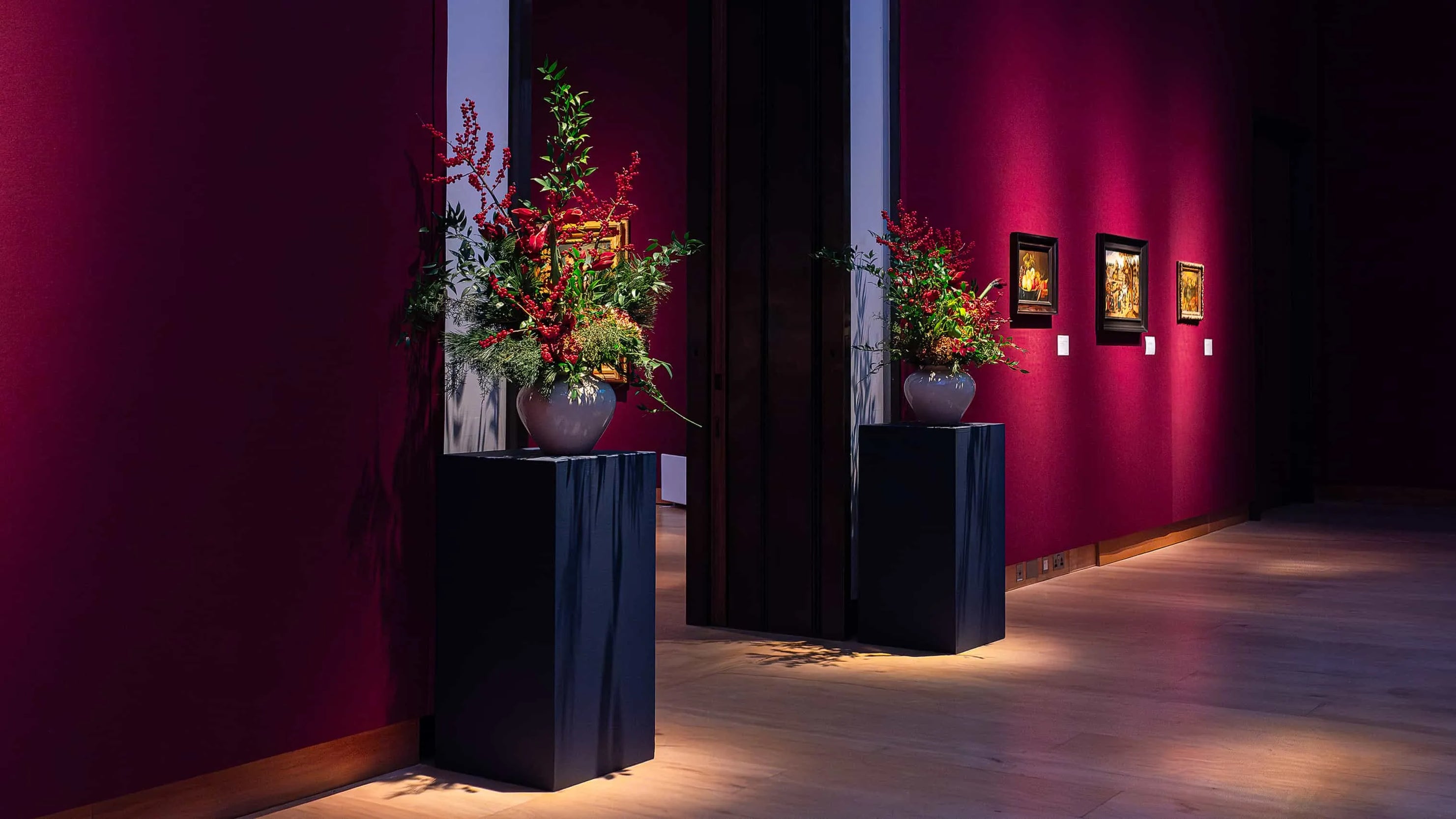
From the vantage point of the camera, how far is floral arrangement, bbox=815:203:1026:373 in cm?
603

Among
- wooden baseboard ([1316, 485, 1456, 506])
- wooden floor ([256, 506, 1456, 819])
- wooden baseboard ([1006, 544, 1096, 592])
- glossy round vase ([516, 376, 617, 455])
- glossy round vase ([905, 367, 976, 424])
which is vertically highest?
glossy round vase ([905, 367, 976, 424])

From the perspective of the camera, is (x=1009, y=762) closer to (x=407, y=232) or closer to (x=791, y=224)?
(x=407, y=232)

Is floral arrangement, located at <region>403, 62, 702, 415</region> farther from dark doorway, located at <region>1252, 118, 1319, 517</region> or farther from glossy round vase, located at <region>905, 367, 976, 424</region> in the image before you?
dark doorway, located at <region>1252, 118, 1319, 517</region>

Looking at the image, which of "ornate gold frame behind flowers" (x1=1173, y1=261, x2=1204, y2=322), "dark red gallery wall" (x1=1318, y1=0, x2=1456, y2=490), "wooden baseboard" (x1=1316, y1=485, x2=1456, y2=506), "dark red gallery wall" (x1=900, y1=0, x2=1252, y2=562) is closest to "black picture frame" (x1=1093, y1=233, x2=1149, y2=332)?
"dark red gallery wall" (x1=900, y1=0, x2=1252, y2=562)

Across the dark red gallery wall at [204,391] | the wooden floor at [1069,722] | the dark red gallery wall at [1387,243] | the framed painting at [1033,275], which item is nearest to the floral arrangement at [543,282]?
the dark red gallery wall at [204,391]

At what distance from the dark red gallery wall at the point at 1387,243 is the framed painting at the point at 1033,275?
19.4 ft

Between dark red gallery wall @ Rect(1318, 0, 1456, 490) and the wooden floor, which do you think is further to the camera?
dark red gallery wall @ Rect(1318, 0, 1456, 490)

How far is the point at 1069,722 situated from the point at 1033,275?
364cm

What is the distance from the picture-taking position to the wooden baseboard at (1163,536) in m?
8.84

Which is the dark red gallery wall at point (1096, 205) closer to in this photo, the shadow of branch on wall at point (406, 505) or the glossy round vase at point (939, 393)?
the glossy round vase at point (939, 393)

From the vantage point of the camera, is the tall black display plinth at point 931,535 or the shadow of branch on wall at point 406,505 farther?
the tall black display plinth at point 931,535

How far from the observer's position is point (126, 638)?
3422 mm

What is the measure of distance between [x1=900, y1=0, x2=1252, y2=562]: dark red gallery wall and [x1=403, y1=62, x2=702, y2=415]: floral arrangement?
9.67 feet

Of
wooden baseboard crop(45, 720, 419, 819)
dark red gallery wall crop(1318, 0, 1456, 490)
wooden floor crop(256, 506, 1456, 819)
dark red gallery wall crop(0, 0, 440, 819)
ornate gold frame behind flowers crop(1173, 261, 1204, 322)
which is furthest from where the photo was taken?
dark red gallery wall crop(1318, 0, 1456, 490)
